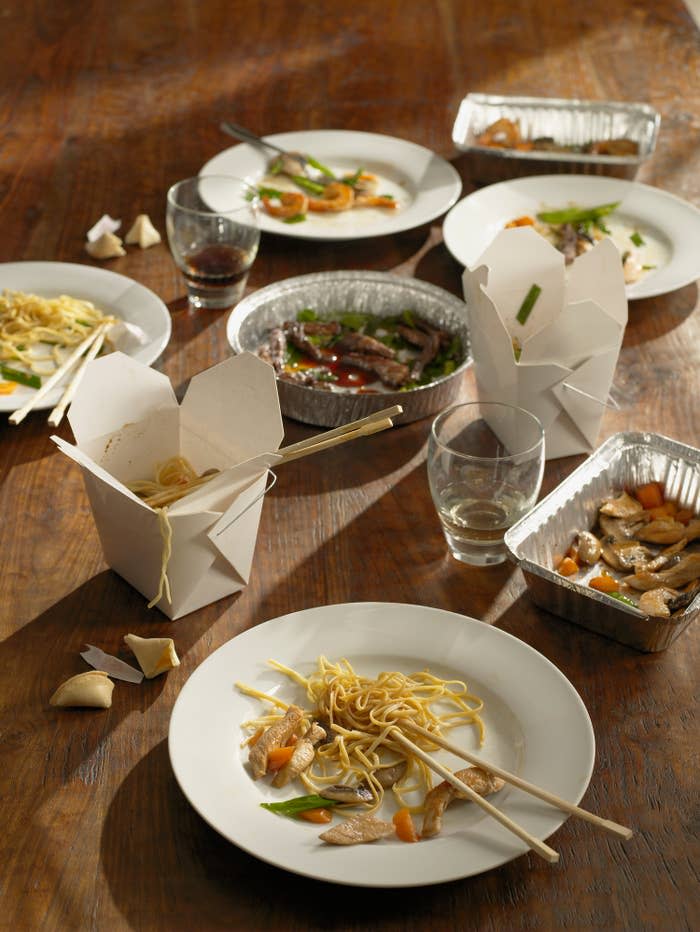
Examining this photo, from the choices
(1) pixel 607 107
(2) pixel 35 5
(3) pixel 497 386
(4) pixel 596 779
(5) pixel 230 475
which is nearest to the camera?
(4) pixel 596 779

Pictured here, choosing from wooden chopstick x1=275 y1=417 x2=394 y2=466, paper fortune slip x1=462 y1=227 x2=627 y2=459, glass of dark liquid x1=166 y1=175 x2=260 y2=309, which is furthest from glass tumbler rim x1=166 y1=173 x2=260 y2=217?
wooden chopstick x1=275 y1=417 x2=394 y2=466

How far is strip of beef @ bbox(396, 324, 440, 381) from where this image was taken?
173 centimetres

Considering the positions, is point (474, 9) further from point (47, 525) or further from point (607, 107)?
point (47, 525)

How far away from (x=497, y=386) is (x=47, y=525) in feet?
2.15

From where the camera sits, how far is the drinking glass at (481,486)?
4.38ft

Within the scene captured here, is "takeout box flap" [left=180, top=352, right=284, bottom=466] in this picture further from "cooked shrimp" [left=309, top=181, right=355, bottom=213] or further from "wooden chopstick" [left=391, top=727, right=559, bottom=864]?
"cooked shrimp" [left=309, top=181, right=355, bottom=213]

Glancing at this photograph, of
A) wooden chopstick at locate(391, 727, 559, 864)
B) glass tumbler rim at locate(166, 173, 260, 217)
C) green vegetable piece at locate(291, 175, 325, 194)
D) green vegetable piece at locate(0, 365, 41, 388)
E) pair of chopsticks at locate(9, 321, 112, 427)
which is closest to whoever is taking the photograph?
wooden chopstick at locate(391, 727, 559, 864)

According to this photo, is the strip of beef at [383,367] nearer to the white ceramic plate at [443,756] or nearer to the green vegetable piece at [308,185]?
the white ceramic plate at [443,756]

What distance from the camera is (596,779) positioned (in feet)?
3.63

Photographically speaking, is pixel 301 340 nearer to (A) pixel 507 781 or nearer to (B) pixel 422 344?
Result: (B) pixel 422 344

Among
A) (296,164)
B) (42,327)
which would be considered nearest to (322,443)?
(42,327)

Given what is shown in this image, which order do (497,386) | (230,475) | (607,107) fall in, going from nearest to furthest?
(230,475)
(497,386)
(607,107)

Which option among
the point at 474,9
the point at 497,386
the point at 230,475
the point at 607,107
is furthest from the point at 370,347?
the point at 474,9

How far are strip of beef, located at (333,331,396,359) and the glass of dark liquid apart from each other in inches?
10.9
